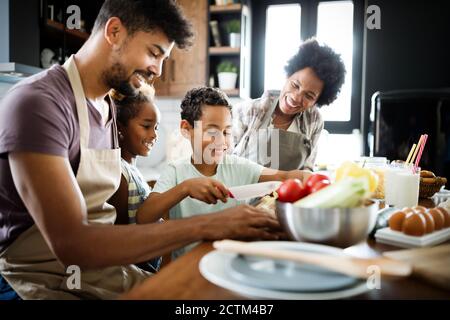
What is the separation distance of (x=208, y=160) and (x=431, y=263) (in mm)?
1074

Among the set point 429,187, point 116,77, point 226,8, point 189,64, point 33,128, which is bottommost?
point 429,187

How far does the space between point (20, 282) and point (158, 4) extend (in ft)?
2.86

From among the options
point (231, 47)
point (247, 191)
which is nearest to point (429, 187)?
point (247, 191)

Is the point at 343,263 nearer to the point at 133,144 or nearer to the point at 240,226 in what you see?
the point at 240,226

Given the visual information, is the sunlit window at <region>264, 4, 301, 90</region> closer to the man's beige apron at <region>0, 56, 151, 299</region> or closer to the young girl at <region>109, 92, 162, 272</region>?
the young girl at <region>109, 92, 162, 272</region>

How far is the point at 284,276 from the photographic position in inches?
23.5

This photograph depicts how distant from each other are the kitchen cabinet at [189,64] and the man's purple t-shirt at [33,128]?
110 inches

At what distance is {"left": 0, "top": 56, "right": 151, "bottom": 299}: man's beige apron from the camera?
3.35 ft

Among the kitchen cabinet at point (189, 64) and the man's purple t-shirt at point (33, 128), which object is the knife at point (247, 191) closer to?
the man's purple t-shirt at point (33, 128)

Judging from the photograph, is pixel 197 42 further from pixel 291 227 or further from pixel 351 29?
pixel 291 227

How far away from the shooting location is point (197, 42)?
12.6 feet

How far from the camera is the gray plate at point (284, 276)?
1.83 ft

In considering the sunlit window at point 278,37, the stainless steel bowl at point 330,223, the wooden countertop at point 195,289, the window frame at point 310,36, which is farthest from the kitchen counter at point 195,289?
the sunlit window at point 278,37

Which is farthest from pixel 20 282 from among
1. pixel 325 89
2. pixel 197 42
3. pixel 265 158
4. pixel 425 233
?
pixel 197 42
